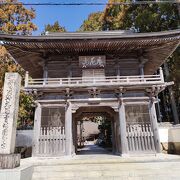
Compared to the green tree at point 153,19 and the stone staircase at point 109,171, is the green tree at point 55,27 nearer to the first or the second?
the green tree at point 153,19

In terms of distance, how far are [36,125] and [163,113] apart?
2386 centimetres

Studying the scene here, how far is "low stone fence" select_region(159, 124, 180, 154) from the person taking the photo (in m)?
15.1

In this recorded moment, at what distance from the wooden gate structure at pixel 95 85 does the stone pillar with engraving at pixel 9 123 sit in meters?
3.46

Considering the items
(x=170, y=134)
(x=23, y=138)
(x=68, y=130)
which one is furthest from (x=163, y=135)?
(x=23, y=138)

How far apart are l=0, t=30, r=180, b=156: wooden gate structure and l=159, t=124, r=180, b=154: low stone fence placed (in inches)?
171

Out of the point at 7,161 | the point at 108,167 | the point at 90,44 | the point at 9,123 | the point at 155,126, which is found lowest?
the point at 108,167

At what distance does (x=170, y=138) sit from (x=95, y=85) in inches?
352

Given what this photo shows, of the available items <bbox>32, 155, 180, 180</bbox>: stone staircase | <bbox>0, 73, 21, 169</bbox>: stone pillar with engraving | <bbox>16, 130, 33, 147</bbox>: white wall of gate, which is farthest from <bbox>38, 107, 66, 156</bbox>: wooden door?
<bbox>16, 130, 33, 147</bbox>: white wall of gate

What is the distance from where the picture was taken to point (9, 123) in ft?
26.7

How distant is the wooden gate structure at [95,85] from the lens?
12.1m

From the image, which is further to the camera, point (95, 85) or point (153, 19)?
point (153, 19)

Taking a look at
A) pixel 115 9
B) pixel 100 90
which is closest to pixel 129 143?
pixel 100 90

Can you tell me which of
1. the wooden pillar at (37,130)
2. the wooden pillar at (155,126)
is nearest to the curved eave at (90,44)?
the wooden pillar at (37,130)

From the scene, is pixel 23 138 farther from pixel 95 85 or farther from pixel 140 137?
pixel 140 137
